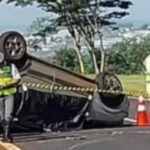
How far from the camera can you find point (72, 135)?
1157 cm

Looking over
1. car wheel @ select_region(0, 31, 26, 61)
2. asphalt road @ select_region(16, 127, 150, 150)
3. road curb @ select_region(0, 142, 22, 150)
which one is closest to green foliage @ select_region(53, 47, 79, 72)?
car wheel @ select_region(0, 31, 26, 61)

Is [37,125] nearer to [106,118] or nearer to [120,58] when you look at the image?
[106,118]

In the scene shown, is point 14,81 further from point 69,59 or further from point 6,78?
point 69,59

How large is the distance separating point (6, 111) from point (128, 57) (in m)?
42.7

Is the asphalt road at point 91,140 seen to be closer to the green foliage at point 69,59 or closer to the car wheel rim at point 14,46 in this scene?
the car wheel rim at point 14,46

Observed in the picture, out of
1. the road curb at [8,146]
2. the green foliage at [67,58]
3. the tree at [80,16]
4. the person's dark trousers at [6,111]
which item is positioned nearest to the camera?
the road curb at [8,146]

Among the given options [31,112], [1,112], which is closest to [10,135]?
[1,112]

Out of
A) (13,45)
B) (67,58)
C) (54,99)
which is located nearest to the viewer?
(54,99)

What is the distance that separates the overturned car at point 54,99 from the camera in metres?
12.2

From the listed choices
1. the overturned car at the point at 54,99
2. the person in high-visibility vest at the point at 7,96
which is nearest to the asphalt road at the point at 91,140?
the person in high-visibility vest at the point at 7,96

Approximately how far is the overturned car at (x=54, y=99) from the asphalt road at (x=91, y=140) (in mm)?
619

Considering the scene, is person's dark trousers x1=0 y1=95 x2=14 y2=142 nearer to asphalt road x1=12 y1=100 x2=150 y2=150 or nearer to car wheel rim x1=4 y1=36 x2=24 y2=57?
asphalt road x1=12 y1=100 x2=150 y2=150

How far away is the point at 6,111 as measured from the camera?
35.9 feet

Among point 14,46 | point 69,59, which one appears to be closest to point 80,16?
point 69,59
